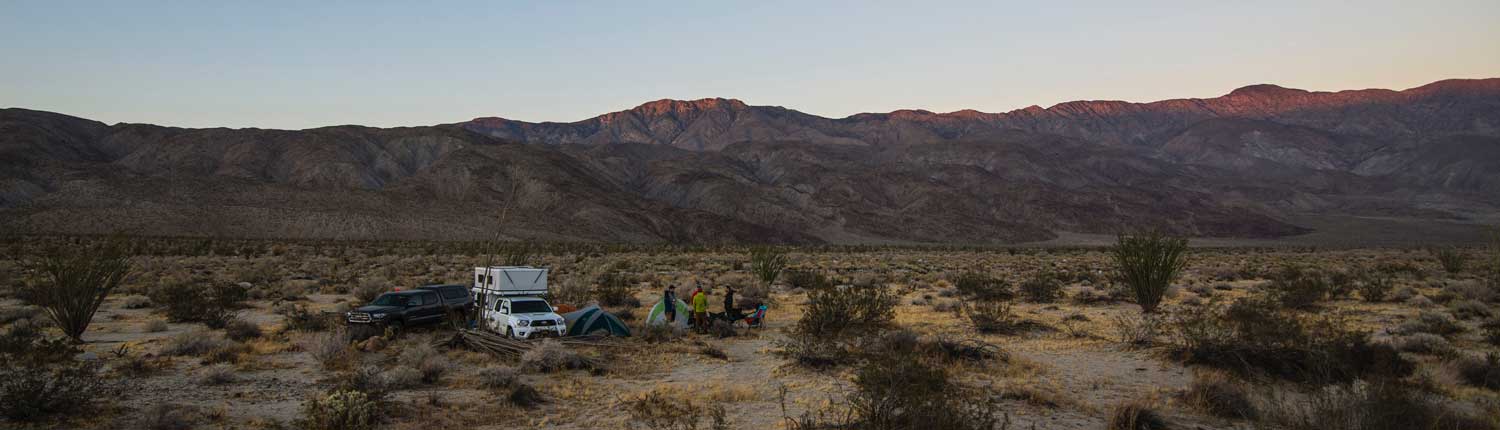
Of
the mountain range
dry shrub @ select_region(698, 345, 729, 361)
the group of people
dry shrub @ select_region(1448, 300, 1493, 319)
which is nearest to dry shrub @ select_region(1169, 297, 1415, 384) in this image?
dry shrub @ select_region(698, 345, 729, 361)

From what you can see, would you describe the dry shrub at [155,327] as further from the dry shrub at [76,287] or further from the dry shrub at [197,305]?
the dry shrub at [76,287]

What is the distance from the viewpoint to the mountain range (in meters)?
81.3

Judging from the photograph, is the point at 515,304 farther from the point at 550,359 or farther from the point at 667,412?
the point at 667,412

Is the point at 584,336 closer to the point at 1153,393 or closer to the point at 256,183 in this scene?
the point at 1153,393

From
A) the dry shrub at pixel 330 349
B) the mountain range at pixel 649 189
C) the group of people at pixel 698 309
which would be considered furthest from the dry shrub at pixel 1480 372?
the mountain range at pixel 649 189

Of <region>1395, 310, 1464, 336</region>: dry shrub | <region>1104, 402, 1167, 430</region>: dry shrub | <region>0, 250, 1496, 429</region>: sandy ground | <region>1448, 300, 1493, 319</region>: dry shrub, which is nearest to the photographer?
<region>1104, 402, 1167, 430</region>: dry shrub

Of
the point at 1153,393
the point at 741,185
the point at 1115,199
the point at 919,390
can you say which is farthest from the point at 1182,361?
the point at 1115,199

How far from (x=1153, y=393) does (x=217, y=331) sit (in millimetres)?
18382

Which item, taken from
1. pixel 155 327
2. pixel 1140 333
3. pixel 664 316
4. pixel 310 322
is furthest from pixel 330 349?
pixel 1140 333

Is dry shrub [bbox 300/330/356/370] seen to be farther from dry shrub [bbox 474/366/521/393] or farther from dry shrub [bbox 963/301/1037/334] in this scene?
dry shrub [bbox 963/301/1037/334]

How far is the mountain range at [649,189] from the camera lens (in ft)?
267

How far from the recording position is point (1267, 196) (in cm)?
16338

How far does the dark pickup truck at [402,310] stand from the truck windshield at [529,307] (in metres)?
2.41

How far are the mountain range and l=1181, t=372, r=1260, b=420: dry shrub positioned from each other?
52.6 m
